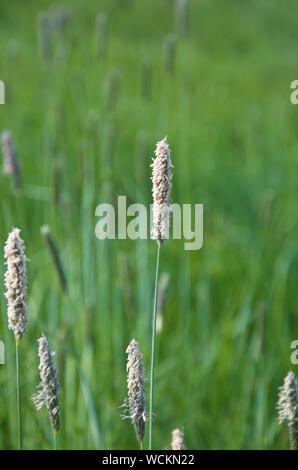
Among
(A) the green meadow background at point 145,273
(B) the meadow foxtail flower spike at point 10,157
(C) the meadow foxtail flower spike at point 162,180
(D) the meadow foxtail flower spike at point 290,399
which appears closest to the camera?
(C) the meadow foxtail flower spike at point 162,180

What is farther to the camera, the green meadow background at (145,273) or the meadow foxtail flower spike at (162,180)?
the green meadow background at (145,273)

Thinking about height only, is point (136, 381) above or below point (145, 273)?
below

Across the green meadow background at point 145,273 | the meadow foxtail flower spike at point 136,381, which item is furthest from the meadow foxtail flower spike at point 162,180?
the green meadow background at point 145,273

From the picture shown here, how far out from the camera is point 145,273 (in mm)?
1173

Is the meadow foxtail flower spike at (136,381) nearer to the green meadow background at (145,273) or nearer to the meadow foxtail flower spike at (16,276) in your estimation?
the meadow foxtail flower spike at (16,276)

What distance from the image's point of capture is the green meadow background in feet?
3.08

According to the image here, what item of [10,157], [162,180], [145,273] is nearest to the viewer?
[162,180]

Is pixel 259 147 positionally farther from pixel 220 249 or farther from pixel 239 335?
pixel 239 335

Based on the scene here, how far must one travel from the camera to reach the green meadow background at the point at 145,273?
938 mm

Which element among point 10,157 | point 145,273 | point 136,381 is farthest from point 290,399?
point 145,273

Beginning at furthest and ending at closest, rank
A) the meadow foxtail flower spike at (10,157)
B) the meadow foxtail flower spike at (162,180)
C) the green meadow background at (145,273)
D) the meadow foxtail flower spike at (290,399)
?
1. the green meadow background at (145,273)
2. the meadow foxtail flower spike at (10,157)
3. the meadow foxtail flower spike at (290,399)
4. the meadow foxtail flower spike at (162,180)

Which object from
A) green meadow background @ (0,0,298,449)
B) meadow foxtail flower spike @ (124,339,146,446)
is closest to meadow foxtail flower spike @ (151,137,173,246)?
meadow foxtail flower spike @ (124,339,146,446)

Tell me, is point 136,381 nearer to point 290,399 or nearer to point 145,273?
point 290,399
